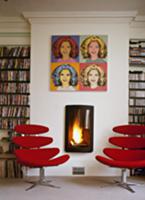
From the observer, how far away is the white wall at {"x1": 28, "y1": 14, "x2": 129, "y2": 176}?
14.9 feet

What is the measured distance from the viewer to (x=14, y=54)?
481 centimetres

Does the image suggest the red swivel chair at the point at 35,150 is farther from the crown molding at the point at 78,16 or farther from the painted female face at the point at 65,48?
the crown molding at the point at 78,16

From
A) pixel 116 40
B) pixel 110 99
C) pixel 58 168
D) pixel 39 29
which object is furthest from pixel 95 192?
pixel 39 29

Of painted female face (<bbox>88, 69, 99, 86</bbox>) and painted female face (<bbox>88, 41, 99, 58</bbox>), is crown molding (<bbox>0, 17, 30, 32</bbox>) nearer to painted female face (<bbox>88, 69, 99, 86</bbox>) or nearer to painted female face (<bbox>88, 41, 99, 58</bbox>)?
painted female face (<bbox>88, 41, 99, 58</bbox>)

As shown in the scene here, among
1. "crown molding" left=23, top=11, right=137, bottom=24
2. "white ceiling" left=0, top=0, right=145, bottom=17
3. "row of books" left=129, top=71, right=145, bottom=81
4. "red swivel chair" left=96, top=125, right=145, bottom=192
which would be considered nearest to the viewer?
"red swivel chair" left=96, top=125, right=145, bottom=192

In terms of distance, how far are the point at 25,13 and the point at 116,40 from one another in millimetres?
1683

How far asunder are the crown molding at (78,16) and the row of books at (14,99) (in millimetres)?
1402

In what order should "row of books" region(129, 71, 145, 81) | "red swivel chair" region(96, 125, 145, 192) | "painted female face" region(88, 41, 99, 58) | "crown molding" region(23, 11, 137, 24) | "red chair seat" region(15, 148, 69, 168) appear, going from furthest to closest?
"row of books" region(129, 71, 145, 81) < "painted female face" region(88, 41, 99, 58) < "crown molding" region(23, 11, 137, 24) < "red swivel chair" region(96, 125, 145, 192) < "red chair seat" region(15, 148, 69, 168)

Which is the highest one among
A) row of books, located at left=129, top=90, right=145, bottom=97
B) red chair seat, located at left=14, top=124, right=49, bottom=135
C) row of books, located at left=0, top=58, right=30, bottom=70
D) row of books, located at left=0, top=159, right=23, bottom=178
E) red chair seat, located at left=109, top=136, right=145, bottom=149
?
row of books, located at left=0, top=58, right=30, bottom=70

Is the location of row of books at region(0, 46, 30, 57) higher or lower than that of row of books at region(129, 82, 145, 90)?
higher

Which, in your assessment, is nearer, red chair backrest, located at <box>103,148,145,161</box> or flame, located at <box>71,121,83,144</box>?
red chair backrest, located at <box>103,148,145,161</box>

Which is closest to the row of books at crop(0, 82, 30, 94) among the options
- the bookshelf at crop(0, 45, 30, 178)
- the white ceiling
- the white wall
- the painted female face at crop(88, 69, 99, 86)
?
the bookshelf at crop(0, 45, 30, 178)

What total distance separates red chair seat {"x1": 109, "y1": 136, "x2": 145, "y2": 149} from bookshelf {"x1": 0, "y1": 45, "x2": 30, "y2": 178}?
168 centimetres

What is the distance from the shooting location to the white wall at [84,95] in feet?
14.9
